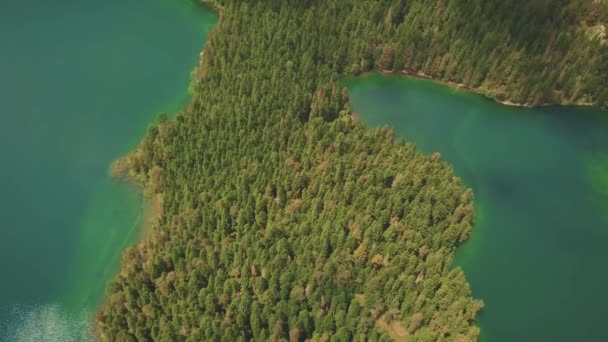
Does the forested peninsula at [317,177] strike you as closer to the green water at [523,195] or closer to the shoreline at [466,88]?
the shoreline at [466,88]

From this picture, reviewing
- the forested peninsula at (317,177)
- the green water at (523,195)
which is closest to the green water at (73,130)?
the forested peninsula at (317,177)

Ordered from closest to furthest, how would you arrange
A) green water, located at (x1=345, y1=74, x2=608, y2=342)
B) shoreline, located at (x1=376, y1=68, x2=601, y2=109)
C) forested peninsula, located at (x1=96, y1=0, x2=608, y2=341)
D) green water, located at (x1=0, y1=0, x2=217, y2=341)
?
1. forested peninsula, located at (x1=96, y1=0, x2=608, y2=341)
2. green water, located at (x1=0, y1=0, x2=217, y2=341)
3. green water, located at (x1=345, y1=74, x2=608, y2=342)
4. shoreline, located at (x1=376, y1=68, x2=601, y2=109)

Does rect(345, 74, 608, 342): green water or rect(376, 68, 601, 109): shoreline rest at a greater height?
rect(376, 68, 601, 109): shoreline

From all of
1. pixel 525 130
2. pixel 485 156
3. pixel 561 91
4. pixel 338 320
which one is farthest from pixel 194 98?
pixel 561 91

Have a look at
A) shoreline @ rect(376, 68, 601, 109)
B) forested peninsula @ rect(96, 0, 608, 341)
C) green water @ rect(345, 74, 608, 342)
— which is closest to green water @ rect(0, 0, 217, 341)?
forested peninsula @ rect(96, 0, 608, 341)

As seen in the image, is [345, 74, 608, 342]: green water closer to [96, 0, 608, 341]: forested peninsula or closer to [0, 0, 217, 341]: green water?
[96, 0, 608, 341]: forested peninsula

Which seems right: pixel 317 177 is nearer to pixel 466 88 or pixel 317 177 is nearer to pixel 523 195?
pixel 523 195

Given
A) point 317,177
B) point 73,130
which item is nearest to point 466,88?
point 317,177

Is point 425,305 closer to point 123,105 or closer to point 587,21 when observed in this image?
point 123,105
